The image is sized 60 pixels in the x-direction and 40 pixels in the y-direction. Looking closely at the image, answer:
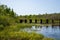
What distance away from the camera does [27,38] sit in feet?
69.8

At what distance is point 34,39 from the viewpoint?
20812 mm

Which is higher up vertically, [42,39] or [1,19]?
[1,19]

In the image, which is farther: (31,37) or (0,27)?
(0,27)

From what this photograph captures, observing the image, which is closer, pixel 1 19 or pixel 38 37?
pixel 38 37

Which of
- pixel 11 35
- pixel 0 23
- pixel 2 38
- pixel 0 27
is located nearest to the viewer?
pixel 2 38

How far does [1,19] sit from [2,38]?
9.25m

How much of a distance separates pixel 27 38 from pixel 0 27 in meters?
6.71

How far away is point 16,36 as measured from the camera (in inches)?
858

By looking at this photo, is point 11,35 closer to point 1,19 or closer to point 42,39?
point 42,39

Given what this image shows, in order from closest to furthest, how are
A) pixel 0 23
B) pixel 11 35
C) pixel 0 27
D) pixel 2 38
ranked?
pixel 2 38, pixel 11 35, pixel 0 27, pixel 0 23

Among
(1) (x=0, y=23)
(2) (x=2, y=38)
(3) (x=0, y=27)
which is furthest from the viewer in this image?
(1) (x=0, y=23)

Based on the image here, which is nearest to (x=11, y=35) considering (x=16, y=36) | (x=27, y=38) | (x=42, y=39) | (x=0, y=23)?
(x=16, y=36)

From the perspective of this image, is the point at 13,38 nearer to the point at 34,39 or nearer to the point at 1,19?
the point at 34,39

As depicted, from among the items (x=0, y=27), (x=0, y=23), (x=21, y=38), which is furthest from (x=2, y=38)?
(x=0, y=23)
